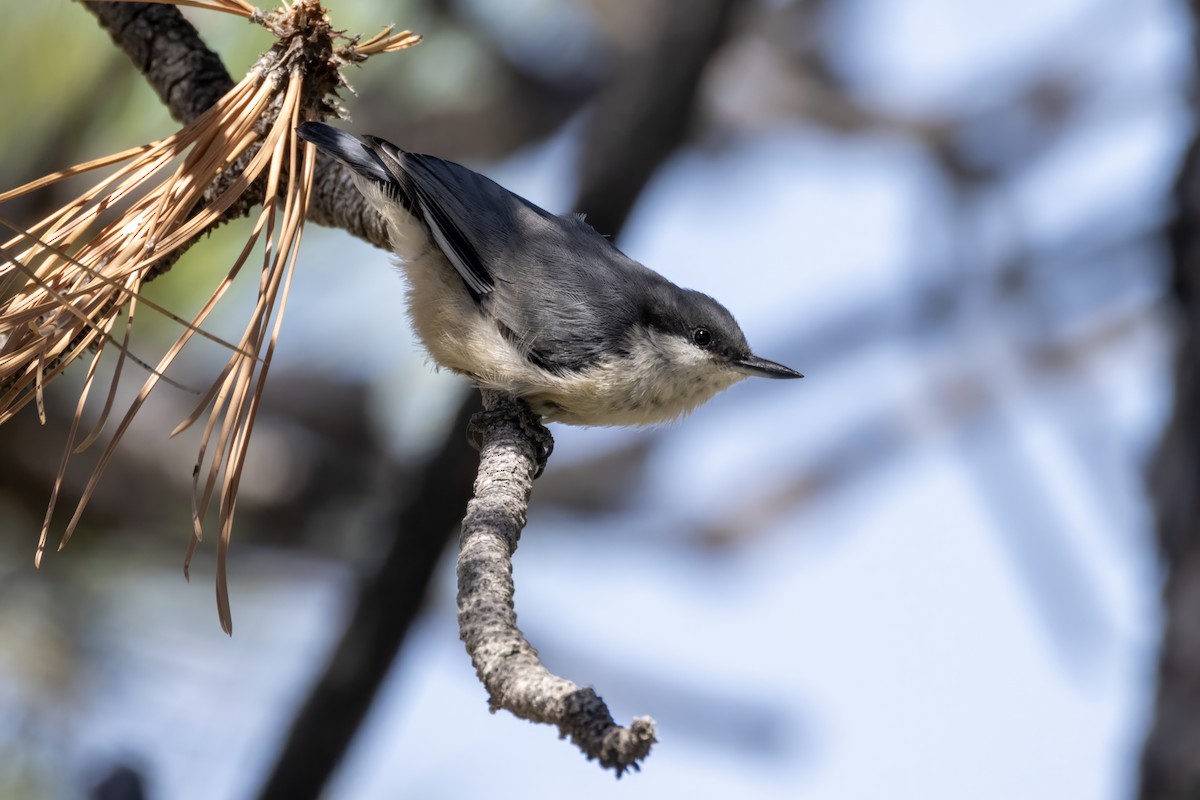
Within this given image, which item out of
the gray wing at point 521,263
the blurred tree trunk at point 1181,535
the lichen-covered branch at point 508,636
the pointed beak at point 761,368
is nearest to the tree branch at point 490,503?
the lichen-covered branch at point 508,636

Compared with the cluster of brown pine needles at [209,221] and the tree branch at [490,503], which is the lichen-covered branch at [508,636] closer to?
the tree branch at [490,503]

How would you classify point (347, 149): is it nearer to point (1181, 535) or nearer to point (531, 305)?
point (531, 305)

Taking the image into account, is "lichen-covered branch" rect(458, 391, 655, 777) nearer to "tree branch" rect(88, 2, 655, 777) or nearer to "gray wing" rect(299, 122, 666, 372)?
"tree branch" rect(88, 2, 655, 777)

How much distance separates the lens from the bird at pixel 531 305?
7.13 ft

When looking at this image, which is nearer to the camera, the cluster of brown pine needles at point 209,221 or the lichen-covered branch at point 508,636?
the lichen-covered branch at point 508,636

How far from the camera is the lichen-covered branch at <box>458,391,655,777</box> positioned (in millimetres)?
980

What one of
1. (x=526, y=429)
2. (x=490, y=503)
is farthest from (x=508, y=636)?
(x=526, y=429)

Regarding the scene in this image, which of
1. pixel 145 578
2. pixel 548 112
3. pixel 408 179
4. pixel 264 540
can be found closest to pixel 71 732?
pixel 145 578

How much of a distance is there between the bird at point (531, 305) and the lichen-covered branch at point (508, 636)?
1.43 feet

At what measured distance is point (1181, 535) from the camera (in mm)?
2537

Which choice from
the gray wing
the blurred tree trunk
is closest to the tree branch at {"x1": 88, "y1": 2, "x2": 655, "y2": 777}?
the gray wing

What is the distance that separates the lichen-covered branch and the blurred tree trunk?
4.71 feet

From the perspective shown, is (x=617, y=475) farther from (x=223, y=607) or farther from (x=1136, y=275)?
(x=223, y=607)

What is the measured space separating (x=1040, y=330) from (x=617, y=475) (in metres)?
1.85
